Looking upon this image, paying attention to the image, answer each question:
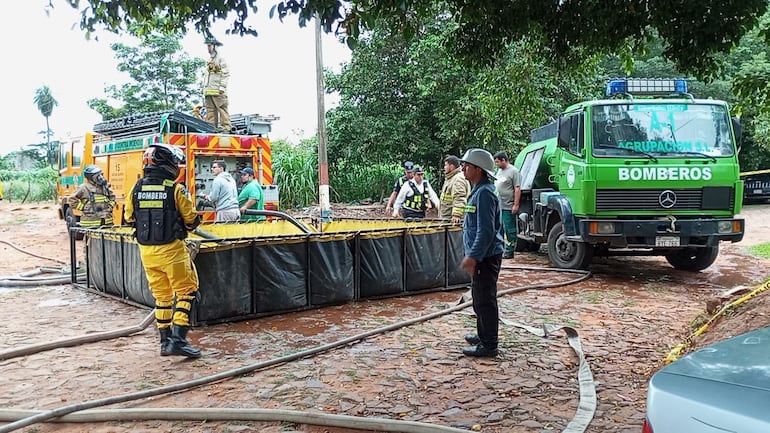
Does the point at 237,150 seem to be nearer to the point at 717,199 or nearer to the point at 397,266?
the point at 397,266

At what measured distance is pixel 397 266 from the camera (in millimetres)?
7816

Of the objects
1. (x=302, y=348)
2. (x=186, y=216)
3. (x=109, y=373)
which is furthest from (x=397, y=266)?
(x=109, y=373)

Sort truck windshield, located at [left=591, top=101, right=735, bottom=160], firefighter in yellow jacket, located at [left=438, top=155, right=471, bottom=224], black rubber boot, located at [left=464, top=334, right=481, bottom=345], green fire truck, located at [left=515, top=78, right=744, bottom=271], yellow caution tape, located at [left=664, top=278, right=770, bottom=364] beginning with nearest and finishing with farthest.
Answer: yellow caution tape, located at [left=664, top=278, right=770, bottom=364]
black rubber boot, located at [left=464, top=334, right=481, bottom=345]
green fire truck, located at [left=515, top=78, right=744, bottom=271]
truck windshield, located at [left=591, top=101, right=735, bottom=160]
firefighter in yellow jacket, located at [left=438, top=155, right=471, bottom=224]

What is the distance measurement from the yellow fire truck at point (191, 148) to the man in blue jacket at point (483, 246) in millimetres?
6972

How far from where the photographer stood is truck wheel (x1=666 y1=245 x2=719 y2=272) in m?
9.49

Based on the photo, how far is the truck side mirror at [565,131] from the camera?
916 cm

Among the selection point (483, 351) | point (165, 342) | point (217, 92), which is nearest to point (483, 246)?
point (483, 351)

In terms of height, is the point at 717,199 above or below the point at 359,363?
above

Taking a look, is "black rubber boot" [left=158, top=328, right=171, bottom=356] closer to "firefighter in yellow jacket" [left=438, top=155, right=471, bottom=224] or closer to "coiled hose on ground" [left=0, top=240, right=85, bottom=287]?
"coiled hose on ground" [left=0, top=240, right=85, bottom=287]

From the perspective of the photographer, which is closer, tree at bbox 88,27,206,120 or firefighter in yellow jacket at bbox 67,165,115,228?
firefighter in yellow jacket at bbox 67,165,115,228

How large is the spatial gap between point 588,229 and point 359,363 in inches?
188

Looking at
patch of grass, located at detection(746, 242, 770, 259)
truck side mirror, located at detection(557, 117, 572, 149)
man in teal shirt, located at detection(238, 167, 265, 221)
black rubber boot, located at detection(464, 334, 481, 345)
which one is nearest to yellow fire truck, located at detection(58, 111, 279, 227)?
man in teal shirt, located at detection(238, 167, 265, 221)

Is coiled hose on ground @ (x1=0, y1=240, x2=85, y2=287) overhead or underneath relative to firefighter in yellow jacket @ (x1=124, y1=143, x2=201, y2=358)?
underneath

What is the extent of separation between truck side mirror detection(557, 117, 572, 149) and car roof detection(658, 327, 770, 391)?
7216 millimetres
